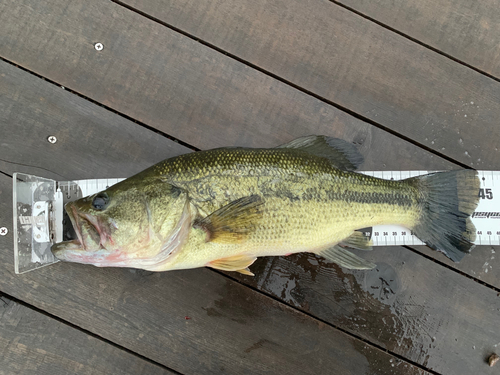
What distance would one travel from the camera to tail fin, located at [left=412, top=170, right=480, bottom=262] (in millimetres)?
1941

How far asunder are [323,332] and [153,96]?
198 cm

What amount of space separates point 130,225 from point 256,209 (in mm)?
646

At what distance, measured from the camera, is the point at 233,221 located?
1.64 m

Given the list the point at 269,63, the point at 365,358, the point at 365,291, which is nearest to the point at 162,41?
the point at 269,63

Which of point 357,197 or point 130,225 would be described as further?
point 357,197

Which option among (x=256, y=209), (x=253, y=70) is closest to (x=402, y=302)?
(x=256, y=209)

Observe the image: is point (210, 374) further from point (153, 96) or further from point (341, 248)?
point (153, 96)

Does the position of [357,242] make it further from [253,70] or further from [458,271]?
[253,70]

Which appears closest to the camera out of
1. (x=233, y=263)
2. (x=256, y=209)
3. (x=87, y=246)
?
(x=87, y=246)

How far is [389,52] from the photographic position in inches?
89.7

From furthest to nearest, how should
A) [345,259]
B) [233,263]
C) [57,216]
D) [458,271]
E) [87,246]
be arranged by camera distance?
[458,271] → [57,216] → [345,259] → [233,263] → [87,246]

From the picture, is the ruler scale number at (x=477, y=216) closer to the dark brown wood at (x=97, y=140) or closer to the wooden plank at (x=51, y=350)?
the dark brown wood at (x=97, y=140)

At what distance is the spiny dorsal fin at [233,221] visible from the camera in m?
1.62

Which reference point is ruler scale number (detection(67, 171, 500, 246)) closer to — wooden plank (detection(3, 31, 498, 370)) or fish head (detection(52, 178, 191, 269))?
wooden plank (detection(3, 31, 498, 370))
